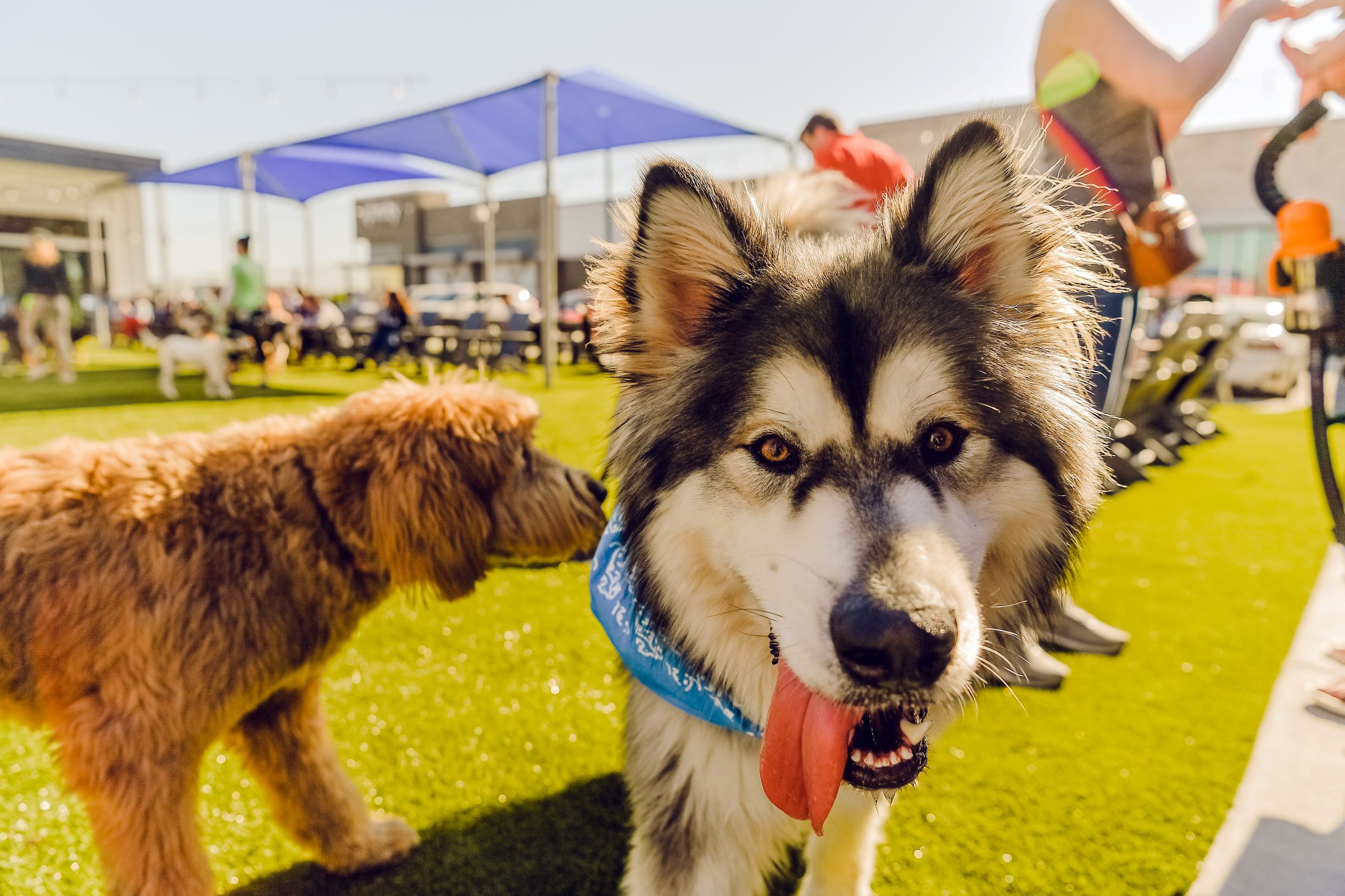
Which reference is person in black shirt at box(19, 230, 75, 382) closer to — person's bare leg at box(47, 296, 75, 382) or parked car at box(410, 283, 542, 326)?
person's bare leg at box(47, 296, 75, 382)

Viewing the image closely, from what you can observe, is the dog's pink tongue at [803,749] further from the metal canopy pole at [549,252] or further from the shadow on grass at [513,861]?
the metal canopy pole at [549,252]

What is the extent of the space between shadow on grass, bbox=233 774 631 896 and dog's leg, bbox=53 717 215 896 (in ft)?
1.30

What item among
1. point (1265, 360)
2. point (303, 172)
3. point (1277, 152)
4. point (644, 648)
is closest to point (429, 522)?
point (644, 648)

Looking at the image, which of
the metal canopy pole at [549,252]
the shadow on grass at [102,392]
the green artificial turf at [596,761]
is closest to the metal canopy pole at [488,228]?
the metal canopy pole at [549,252]

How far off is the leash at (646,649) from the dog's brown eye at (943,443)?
18.8 inches

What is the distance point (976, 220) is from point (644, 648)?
119 cm

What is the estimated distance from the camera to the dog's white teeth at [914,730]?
1.35 meters

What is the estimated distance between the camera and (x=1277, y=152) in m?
Result: 2.06

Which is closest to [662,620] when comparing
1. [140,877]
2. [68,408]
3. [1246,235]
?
[140,877]

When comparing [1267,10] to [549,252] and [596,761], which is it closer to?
[596,761]

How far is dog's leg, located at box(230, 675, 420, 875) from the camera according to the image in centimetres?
196

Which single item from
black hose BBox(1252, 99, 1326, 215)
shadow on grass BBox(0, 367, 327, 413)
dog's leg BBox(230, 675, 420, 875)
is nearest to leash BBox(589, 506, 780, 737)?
dog's leg BBox(230, 675, 420, 875)

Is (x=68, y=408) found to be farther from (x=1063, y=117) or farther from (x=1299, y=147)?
(x=1299, y=147)

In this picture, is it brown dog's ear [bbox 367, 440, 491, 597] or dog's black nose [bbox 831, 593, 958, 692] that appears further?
brown dog's ear [bbox 367, 440, 491, 597]
